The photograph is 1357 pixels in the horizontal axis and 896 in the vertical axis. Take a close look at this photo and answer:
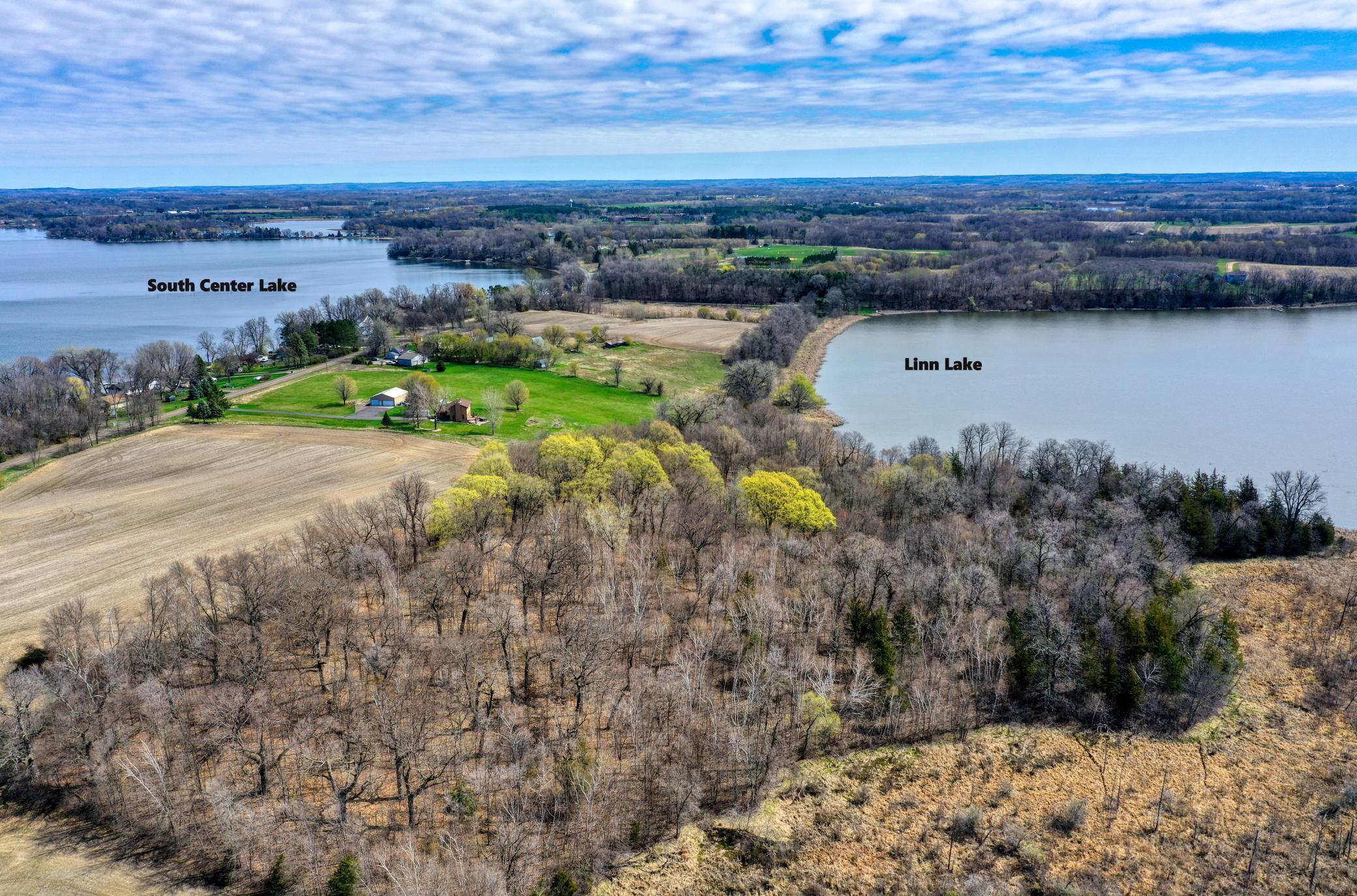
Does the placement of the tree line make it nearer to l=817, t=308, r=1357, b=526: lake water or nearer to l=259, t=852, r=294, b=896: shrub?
l=259, t=852, r=294, b=896: shrub

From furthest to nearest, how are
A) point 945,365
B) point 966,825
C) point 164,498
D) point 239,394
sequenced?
point 945,365 < point 239,394 < point 164,498 < point 966,825

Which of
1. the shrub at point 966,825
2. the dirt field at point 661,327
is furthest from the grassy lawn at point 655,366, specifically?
the shrub at point 966,825

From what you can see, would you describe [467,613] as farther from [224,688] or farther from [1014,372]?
[1014,372]

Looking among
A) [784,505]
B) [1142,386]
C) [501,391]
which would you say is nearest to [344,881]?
[784,505]

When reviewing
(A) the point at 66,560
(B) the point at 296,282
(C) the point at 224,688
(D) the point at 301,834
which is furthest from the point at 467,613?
(B) the point at 296,282

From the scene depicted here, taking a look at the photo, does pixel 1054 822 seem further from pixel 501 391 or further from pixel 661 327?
pixel 661 327
